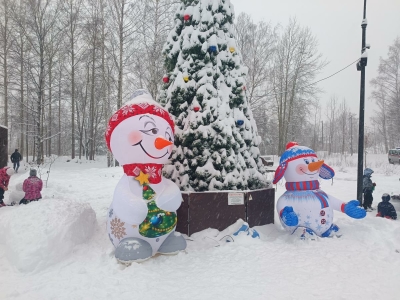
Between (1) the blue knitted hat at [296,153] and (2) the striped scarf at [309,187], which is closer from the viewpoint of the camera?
(2) the striped scarf at [309,187]

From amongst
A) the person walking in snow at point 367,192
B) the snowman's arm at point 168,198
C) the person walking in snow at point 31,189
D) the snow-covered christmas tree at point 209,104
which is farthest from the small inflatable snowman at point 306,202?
the person walking in snow at point 31,189

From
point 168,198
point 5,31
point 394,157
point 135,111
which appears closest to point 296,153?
point 168,198

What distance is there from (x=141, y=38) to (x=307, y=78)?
49.7 ft

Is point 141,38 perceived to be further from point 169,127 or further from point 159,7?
point 169,127

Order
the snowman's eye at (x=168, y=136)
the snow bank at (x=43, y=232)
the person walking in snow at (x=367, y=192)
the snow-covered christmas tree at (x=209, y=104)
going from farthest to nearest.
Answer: the person walking in snow at (x=367, y=192) → the snow-covered christmas tree at (x=209, y=104) → the snowman's eye at (x=168, y=136) → the snow bank at (x=43, y=232)

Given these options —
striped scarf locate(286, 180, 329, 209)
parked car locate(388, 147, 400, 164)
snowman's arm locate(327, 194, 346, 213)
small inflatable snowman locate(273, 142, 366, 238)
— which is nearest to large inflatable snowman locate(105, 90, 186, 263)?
small inflatable snowman locate(273, 142, 366, 238)

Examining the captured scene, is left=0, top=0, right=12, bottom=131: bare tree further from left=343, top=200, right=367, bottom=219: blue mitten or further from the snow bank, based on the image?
left=343, top=200, right=367, bottom=219: blue mitten

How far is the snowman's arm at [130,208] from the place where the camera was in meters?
4.38

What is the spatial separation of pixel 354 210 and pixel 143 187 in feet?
11.8

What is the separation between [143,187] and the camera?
4.66 metres

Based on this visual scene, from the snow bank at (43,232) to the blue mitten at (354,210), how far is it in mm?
4547

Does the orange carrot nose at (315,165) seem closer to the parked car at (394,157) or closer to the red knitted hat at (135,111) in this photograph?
the red knitted hat at (135,111)

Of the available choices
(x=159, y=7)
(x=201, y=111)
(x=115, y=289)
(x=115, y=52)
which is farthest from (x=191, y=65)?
(x=115, y=52)

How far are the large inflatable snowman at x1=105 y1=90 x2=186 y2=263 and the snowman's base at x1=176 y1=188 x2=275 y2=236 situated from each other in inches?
21.8
